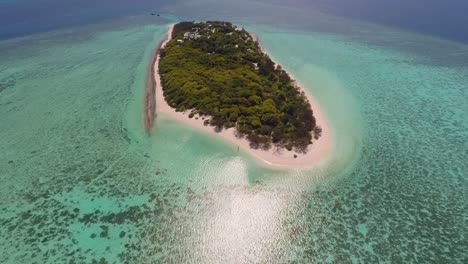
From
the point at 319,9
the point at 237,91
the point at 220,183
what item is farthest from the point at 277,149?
the point at 319,9

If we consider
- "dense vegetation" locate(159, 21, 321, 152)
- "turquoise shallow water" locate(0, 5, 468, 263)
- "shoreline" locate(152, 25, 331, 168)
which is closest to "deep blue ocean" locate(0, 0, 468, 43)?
"turquoise shallow water" locate(0, 5, 468, 263)

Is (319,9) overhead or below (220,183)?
overhead

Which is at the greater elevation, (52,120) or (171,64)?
(171,64)

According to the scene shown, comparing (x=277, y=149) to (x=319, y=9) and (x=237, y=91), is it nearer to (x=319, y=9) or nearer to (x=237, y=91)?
(x=237, y=91)

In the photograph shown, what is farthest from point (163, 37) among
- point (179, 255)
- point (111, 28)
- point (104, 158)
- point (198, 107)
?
point (179, 255)

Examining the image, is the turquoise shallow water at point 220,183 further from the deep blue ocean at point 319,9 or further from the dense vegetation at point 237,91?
the deep blue ocean at point 319,9

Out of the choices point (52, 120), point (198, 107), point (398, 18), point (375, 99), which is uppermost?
point (398, 18)

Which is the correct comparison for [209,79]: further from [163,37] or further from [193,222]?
[163,37]
